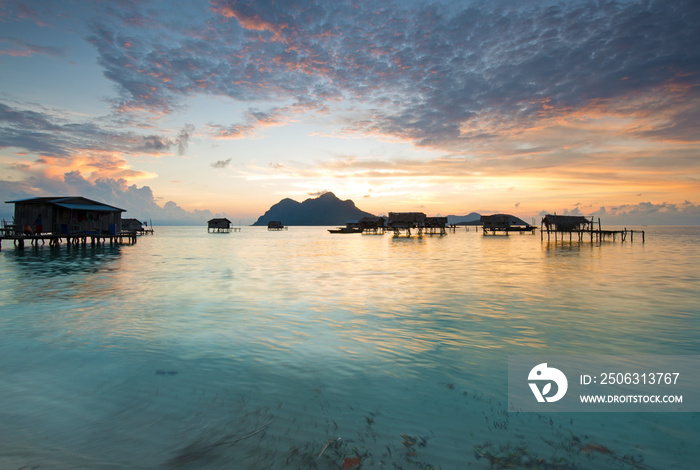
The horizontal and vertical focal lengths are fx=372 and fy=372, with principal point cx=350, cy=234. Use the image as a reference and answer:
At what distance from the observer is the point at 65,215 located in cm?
4784

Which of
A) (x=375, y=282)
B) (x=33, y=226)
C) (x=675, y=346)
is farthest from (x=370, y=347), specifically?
(x=33, y=226)

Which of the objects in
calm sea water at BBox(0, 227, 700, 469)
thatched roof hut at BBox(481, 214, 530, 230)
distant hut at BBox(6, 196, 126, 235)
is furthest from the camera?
thatched roof hut at BBox(481, 214, 530, 230)

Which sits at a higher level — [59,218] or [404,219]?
[404,219]

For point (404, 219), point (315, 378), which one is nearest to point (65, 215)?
point (315, 378)

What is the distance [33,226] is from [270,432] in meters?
55.1

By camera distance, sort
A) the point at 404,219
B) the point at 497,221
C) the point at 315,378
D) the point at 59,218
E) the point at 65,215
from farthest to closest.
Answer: the point at 497,221
the point at 404,219
the point at 65,215
the point at 59,218
the point at 315,378

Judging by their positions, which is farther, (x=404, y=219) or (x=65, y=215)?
(x=404, y=219)

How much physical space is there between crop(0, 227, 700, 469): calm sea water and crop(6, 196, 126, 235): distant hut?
112ft

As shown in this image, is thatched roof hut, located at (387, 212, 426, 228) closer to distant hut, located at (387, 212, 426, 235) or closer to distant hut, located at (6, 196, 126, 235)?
distant hut, located at (387, 212, 426, 235)

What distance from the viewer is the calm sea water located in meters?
5.35

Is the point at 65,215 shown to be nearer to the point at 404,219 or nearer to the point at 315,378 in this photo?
the point at 315,378

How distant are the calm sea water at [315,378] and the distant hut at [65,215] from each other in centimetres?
3417

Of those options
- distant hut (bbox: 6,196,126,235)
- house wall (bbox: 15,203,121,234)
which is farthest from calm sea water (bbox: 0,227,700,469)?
house wall (bbox: 15,203,121,234)

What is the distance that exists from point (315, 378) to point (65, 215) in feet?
177
